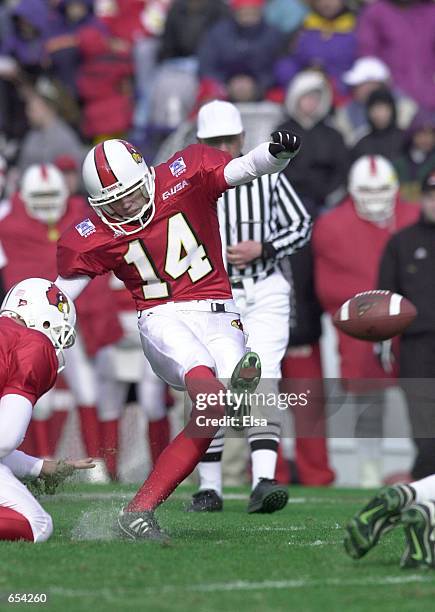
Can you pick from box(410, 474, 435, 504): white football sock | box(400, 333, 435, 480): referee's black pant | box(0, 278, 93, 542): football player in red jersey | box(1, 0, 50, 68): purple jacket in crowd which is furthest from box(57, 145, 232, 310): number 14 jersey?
box(1, 0, 50, 68): purple jacket in crowd

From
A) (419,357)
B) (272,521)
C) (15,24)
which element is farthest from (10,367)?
(15,24)

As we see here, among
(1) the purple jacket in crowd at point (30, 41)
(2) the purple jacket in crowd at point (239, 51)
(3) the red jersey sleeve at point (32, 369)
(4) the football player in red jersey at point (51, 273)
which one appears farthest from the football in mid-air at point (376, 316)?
(1) the purple jacket in crowd at point (30, 41)

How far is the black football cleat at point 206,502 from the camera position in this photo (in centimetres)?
710

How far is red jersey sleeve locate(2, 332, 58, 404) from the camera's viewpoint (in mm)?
5258

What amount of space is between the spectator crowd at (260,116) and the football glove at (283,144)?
9.88ft

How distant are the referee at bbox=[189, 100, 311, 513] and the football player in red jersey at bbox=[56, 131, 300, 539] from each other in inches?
45.0

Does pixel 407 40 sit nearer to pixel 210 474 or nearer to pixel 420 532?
pixel 210 474

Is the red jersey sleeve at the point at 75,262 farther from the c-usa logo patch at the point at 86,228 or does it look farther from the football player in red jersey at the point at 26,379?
the football player in red jersey at the point at 26,379

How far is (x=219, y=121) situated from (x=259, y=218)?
52cm

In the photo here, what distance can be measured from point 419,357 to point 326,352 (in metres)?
1.68

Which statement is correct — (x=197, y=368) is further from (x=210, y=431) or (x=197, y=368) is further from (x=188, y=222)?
(x=188, y=222)

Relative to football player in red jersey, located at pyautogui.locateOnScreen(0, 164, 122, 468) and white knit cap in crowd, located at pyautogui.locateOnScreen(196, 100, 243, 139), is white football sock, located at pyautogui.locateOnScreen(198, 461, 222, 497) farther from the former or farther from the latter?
football player in red jersey, located at pyautogui.locateOnScreen(0, 164, 122, 468)

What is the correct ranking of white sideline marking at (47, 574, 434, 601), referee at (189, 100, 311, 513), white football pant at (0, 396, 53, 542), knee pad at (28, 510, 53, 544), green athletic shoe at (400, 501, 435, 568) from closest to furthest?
white sideline marking at (47, 574, 434, 601) < green athletic shoe at (400, 501, 435, 568) < white football pant at (0, 396, 53, 542) < knee pad at (28, 510, 53, 544) < referee at (189, 100, 311, 513)

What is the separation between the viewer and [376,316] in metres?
6.07
